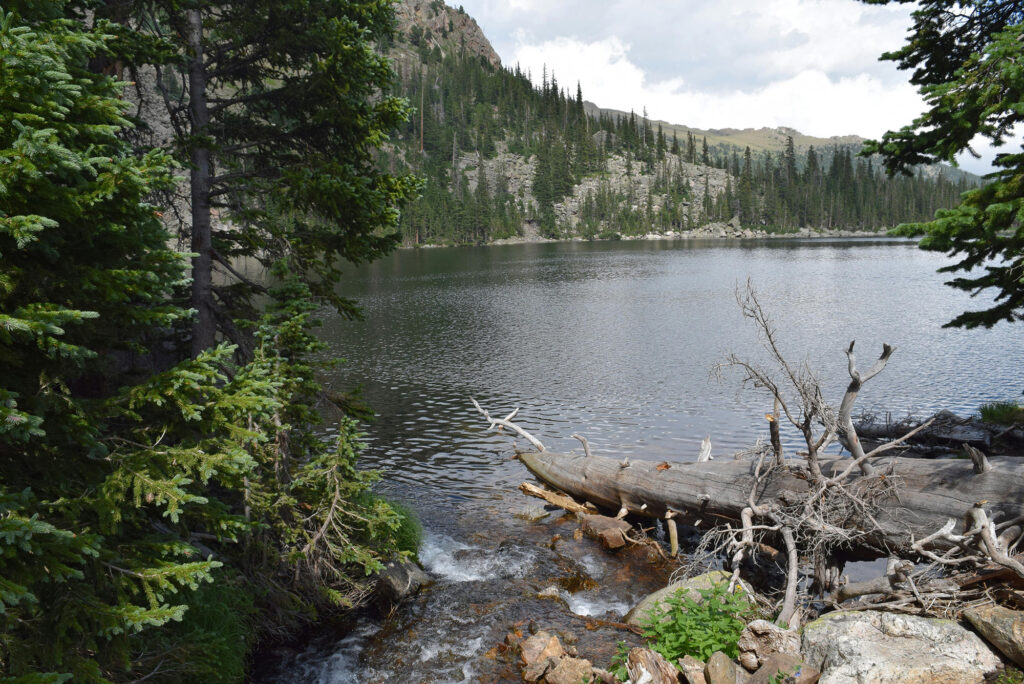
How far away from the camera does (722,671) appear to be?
752cm

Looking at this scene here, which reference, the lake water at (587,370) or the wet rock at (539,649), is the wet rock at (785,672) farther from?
the lake water at (587,370)

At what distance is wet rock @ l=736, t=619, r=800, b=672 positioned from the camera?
26.0ft

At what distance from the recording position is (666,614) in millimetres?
8773

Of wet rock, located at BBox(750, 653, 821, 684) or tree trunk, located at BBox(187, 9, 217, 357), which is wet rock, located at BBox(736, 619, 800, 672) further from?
tree trunk, located at BBox(187, 9, 217, 357)

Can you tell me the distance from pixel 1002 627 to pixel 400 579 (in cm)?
876

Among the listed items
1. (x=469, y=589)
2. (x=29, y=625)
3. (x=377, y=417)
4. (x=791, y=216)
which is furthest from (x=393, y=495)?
(x=791, y=216)

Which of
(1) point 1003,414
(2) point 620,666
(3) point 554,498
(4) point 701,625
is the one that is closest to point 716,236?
(1) point 1003,414

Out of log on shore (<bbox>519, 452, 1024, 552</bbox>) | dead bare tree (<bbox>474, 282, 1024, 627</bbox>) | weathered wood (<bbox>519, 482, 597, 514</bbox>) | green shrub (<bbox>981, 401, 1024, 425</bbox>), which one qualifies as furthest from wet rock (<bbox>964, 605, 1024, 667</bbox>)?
green shrub (<bbox>981, 401, 1024, 425</bbox>)

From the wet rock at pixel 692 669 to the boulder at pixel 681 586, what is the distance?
6.28ft

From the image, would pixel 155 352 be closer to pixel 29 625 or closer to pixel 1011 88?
pixel 29 625

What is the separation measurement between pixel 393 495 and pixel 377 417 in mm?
7074

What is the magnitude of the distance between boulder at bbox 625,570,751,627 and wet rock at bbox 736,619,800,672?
1354 mm

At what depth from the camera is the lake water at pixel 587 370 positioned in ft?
57.4

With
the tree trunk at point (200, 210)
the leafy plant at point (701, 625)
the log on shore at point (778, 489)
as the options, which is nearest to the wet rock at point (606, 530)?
the log on shore at point (778, 489)
